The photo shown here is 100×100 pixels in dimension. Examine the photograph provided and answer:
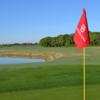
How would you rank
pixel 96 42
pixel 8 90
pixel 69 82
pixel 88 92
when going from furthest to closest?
1. pixel 96 42
2. pixel 69 82
3. pixel 8 90
4. pixel 88 92

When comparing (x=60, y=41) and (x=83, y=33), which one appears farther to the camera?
(x=60, y=41)

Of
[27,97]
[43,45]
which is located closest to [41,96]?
[27,97]

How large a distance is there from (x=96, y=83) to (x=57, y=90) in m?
2.24

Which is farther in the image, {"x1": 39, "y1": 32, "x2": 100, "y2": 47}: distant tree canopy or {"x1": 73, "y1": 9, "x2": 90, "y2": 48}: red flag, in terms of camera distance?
{"x1": 39, "y1": 32, "x2": 100, "y2": 47}: distant tree canopy

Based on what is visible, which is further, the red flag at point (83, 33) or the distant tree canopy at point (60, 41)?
the distant tree canopy at point (60, 41)

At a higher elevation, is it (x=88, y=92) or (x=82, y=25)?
(x=82, y=25)

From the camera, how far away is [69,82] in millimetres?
13641

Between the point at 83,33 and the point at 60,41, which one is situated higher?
the point at 83,33

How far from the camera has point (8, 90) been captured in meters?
11.9

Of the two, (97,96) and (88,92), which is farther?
(88,92)

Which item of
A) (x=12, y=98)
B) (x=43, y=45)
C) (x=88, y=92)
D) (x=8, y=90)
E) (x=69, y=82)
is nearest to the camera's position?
(x=12, y=98)

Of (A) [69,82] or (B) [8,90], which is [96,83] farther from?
(B) [8,90]

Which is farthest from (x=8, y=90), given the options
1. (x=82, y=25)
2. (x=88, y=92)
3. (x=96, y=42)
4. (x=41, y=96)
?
(x=96, y=42)

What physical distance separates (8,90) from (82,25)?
4.98m
